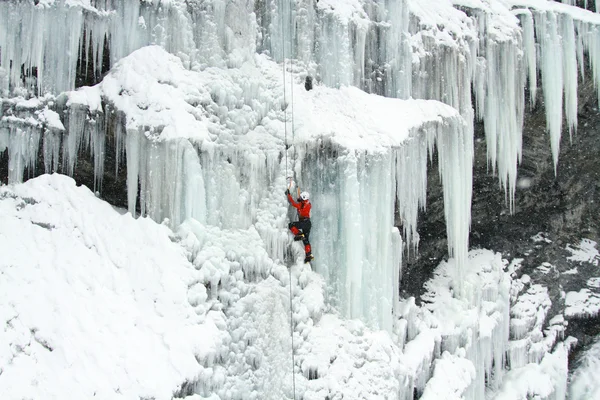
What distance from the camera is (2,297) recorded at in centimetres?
584

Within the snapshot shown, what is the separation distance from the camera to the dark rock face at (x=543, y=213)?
1134cm

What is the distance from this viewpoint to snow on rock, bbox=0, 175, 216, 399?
5637 mm

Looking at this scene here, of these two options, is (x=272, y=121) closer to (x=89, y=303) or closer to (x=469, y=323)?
(x=89, y=303)

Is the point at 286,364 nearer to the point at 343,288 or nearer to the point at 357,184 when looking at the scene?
the point at 343,288

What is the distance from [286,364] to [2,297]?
327cm

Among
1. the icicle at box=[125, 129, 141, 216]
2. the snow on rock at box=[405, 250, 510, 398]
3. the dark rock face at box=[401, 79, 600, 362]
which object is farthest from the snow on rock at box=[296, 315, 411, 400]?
the dark rock face at box=[401, 79, 600, 362]

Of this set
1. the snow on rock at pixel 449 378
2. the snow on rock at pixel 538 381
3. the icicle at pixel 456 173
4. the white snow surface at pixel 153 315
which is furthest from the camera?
the snow on rock at pixel 538 381

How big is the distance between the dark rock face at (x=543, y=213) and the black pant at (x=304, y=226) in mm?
3911

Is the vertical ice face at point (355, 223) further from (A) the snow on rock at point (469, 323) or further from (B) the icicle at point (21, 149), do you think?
(B) the icicle at point (21, 149)

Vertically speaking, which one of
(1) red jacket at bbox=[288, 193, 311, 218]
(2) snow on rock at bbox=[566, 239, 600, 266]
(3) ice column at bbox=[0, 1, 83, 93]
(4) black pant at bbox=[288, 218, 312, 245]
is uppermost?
(3) ice column at bbox=[0, 1, 83, 93]

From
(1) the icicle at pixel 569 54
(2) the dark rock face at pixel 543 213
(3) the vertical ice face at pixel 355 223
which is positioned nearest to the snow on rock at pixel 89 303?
(3) the vertical ice face at pixel 355 223

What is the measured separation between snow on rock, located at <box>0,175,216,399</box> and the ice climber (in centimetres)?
148

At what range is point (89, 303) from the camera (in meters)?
6.22

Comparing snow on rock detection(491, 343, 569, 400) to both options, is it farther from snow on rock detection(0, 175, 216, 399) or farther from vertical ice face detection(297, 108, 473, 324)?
snow on rock detection(0, 175, 216, 399)
